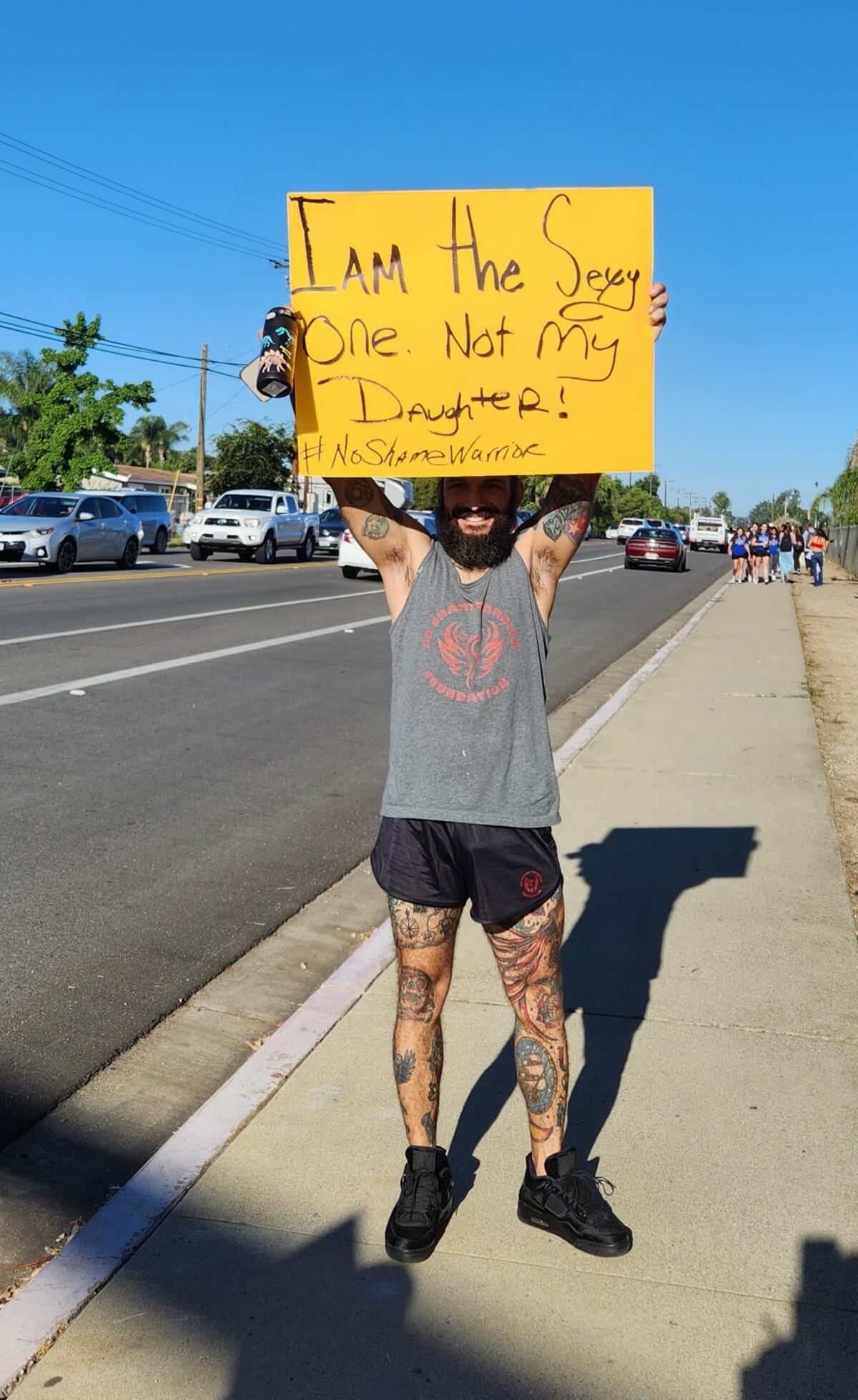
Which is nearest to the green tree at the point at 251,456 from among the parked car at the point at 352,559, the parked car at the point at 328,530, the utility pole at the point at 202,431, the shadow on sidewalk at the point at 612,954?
the utility pole at the point at 202,431

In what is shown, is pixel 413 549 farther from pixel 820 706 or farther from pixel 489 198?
pixel 820 706

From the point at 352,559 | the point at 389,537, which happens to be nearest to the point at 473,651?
the point at 389,537

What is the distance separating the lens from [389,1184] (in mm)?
3406

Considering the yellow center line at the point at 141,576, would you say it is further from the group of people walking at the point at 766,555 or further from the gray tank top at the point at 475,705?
the gray tank top at the point at 475,705

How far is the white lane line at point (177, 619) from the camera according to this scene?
13992mm

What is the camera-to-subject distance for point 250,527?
33.4 m

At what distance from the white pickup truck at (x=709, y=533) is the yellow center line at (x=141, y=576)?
4163 cm

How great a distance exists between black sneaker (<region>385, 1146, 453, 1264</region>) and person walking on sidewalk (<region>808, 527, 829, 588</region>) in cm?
3296

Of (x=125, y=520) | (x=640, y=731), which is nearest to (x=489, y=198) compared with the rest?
(x=640, y=731)

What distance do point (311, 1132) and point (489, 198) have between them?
2465mm

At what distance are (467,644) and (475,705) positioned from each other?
14 cm

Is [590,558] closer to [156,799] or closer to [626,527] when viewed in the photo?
[626,527]

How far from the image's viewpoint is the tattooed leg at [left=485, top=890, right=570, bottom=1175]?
3240mm

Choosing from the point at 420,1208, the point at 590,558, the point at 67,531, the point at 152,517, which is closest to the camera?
the point at 420,1208
